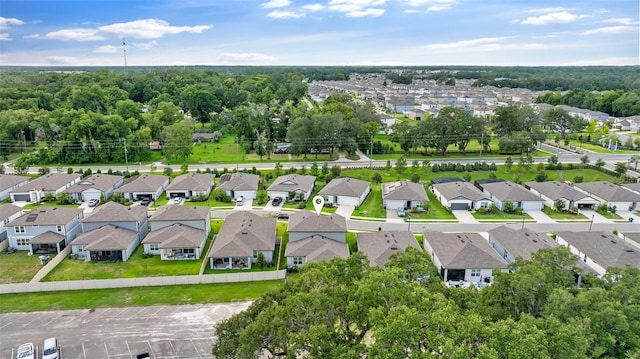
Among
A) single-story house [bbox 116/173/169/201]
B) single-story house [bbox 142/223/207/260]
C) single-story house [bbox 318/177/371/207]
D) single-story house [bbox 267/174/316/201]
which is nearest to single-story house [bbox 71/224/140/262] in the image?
single-story house [bbox 142/223/207/260]

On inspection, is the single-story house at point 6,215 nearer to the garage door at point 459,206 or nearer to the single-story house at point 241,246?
the single-story house at point 241,246

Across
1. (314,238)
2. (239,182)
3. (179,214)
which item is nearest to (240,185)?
(239,182)

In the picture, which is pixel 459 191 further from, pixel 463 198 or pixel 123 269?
pixel 123 269

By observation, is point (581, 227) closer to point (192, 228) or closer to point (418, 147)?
point (418, 147)

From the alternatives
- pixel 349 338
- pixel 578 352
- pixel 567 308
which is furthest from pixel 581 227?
pixel 349 338

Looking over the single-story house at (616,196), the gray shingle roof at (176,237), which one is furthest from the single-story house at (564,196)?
the gray shingle roof at (176,237)
